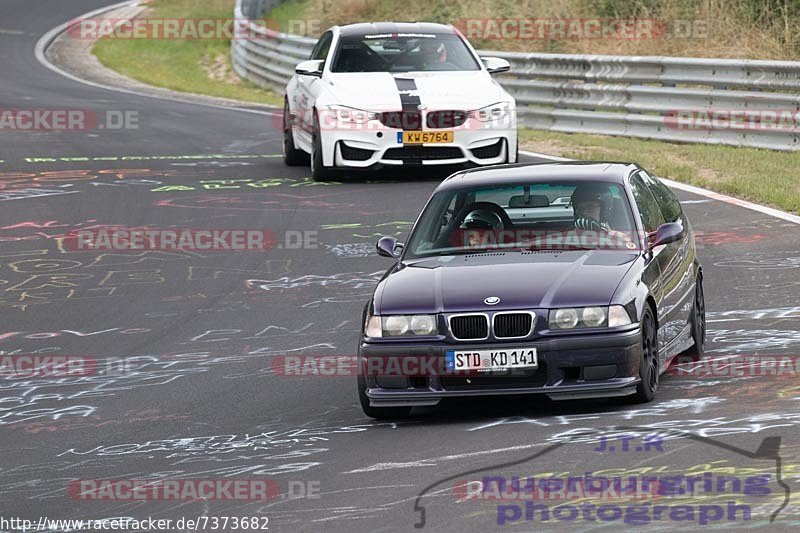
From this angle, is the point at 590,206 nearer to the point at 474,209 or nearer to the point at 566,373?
the point at 474,209

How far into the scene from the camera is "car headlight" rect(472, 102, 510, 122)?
17578mm

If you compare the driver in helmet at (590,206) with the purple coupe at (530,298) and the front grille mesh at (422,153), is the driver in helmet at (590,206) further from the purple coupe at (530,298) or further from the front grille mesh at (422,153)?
the front grille mesh at (422,153)

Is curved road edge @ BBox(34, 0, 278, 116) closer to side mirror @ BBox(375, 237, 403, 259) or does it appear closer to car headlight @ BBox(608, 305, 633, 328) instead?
side mirror @ BBox(375, 237, 403, 259)

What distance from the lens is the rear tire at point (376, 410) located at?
27.6ft

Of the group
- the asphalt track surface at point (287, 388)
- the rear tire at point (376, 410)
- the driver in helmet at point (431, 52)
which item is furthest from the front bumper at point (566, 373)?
the driver in helmet at point (431, 52)

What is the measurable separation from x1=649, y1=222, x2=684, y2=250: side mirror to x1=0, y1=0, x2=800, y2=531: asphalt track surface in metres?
0.80

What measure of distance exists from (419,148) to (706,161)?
3.67 m

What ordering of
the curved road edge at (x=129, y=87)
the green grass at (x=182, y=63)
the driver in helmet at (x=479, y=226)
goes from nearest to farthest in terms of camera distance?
the driver in helmet at (x=479, y=226) → the curved road edge at (x=129, y=87) → the green grass at (x=182, y=63)

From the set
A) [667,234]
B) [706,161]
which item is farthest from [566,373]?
[706,161]

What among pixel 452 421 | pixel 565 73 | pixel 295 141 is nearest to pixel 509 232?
pixel 452 421

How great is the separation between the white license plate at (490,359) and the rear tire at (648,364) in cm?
60

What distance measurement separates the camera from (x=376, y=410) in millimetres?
8445

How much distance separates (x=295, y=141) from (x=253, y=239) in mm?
4830

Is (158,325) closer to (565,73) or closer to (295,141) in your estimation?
(295,141)
